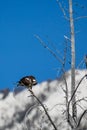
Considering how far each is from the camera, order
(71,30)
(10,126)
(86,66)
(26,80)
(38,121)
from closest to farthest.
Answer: (26,80), (86,66), (38,121), (71,30), (10,126)

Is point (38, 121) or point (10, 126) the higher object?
point (10, 126)

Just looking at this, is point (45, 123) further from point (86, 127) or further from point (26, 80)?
point (26, 80)

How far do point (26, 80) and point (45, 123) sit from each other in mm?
1948

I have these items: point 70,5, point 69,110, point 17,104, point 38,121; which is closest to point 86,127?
point 69,110

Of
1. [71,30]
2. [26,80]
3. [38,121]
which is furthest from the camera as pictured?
[71,30]

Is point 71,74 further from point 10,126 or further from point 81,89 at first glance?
point 10,126

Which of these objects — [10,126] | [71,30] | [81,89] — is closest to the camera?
[81,89]

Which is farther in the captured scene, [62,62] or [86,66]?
[62,62]

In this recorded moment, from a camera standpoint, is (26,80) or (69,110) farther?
(69,110)

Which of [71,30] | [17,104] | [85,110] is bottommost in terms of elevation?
[85,110]

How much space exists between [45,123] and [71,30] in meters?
3.32

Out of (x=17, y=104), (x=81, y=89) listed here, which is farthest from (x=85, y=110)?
(x=17, y=104)

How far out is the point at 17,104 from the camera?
442 ft

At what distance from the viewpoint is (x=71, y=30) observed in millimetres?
12953
